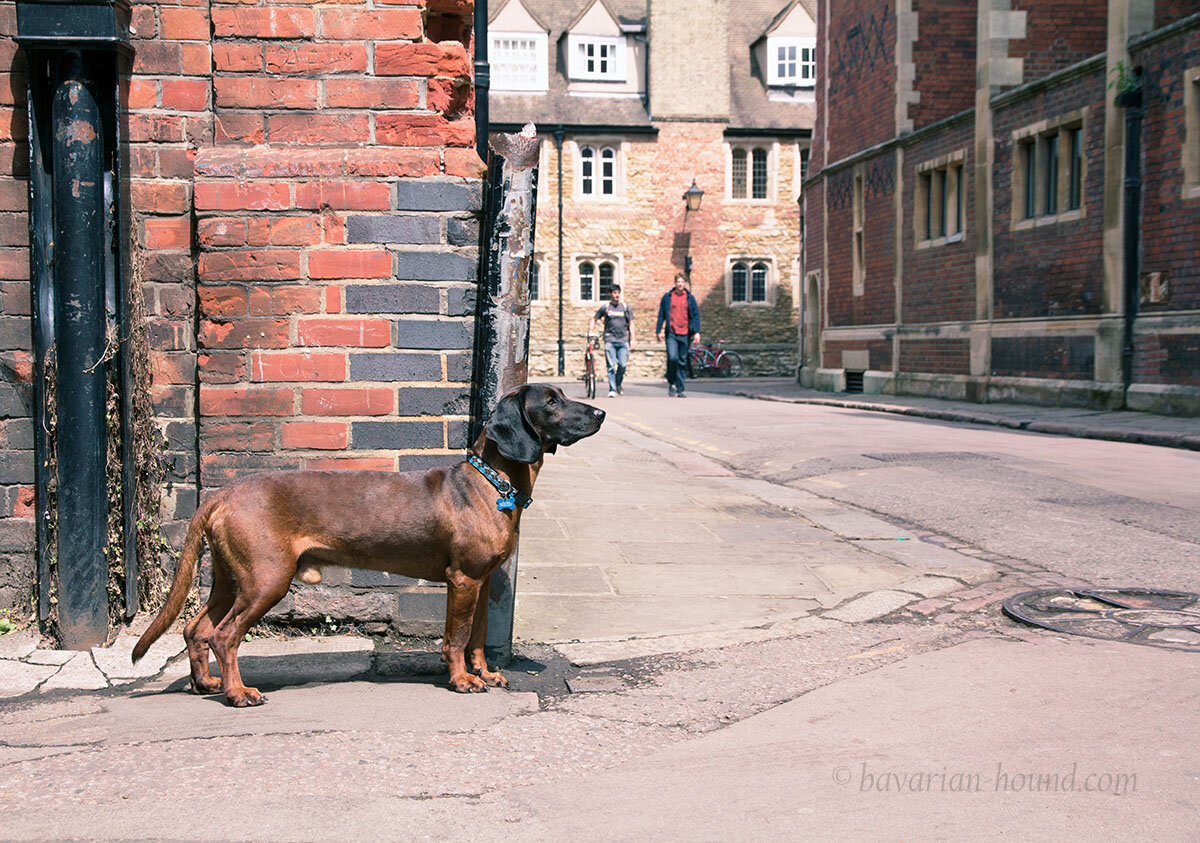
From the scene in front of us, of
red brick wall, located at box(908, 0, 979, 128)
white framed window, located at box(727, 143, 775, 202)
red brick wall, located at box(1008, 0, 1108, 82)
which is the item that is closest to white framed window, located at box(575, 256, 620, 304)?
white framed window, located at box(727, 143, 775, 202)

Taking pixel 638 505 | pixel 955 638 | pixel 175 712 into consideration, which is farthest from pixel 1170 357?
pixel 175 712

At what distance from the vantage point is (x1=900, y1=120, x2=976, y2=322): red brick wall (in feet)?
70.5

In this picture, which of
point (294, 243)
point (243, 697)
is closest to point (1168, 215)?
point (294, 243)

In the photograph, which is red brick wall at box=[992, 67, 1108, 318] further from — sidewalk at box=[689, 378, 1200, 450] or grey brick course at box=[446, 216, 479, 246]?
grey brick course at box=[446, 216, 479, 246]

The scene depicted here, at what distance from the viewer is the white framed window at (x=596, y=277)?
39875 millimetres

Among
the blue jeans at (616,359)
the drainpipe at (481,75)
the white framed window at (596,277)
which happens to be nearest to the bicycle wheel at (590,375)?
the blue jeans at (616,359)

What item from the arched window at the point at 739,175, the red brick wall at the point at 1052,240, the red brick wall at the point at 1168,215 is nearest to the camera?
the red brick wall at the point at 1168,215

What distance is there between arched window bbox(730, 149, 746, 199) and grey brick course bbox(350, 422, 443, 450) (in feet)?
122

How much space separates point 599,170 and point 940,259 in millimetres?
18975

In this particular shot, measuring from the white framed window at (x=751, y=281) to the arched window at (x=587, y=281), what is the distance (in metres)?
4.94

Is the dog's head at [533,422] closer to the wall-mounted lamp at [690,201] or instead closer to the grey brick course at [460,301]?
the grey brick course at [460,301]

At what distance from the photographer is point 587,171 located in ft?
130

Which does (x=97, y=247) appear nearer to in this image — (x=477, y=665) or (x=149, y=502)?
(x=149, y=502)

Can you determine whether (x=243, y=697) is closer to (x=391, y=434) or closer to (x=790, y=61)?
(x=391, y=434)
